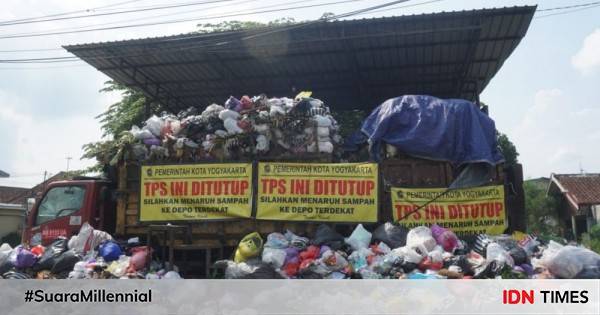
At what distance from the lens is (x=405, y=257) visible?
6059mm

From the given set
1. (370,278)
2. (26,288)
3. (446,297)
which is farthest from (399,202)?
(26,288)

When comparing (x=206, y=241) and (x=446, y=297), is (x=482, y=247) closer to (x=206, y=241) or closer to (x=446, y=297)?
(x=446, y=297)

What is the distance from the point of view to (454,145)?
7070 millimetres

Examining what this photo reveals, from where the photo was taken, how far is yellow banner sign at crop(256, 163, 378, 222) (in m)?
6.89

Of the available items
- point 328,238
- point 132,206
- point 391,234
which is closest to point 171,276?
point 132,206

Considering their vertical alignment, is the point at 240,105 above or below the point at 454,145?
above

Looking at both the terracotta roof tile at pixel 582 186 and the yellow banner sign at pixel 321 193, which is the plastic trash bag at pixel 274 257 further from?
the terracotta roof tile at pixel 582 186

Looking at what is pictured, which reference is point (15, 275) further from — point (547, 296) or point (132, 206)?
point (547, 296)

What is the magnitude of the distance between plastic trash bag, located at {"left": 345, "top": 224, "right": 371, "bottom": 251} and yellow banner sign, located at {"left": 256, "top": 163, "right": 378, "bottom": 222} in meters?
0.28

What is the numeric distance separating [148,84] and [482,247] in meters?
10.7

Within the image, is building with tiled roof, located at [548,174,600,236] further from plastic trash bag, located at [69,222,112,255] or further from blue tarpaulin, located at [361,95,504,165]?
plastic trash bag, located at [69,222,112,255]

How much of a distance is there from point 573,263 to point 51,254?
23.3 ft

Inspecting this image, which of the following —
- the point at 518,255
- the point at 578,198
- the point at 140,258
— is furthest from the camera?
the point at 578,198

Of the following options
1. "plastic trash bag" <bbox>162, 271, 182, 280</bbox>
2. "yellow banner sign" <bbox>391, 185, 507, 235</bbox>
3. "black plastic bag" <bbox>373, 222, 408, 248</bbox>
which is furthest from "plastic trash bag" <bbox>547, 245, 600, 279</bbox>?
"plastic trash bag" <bbox>162, 271, 182, 280</bbox>
